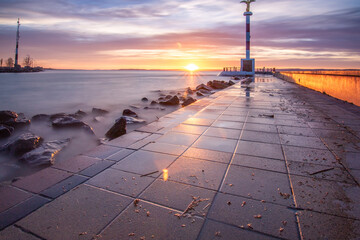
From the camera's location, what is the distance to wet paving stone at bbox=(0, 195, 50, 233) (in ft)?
5.83

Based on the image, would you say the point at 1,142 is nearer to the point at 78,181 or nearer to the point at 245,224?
the point at 78,181

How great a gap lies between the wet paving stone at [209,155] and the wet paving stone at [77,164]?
1.36 meters

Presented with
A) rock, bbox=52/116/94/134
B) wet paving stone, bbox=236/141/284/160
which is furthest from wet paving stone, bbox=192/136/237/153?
rock, bbox=52/116/94/134

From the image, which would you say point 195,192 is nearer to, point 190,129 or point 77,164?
point 77,164

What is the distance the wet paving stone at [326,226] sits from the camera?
1.61 metres

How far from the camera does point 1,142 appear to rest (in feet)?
18.5

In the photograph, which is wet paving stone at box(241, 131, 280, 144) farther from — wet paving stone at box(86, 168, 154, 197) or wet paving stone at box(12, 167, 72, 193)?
wet paving stone at box(12, 167, 72, 193)

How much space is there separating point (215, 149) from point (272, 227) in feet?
5.73

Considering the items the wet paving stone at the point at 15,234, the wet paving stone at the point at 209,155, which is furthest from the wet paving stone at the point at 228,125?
the wet paving stone at the point at 15,234

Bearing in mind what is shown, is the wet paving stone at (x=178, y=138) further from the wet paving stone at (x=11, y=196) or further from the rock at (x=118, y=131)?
the wet paving stone at (x=11, y=196)

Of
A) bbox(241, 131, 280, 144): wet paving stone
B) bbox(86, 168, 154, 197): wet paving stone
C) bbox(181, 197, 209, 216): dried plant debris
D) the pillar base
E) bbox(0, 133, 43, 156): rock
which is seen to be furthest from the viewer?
the pillar base

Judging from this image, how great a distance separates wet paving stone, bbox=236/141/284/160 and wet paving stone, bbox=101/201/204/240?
5.74 ft

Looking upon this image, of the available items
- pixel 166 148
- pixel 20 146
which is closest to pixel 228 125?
pixel 166 148

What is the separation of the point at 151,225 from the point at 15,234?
106 cm
